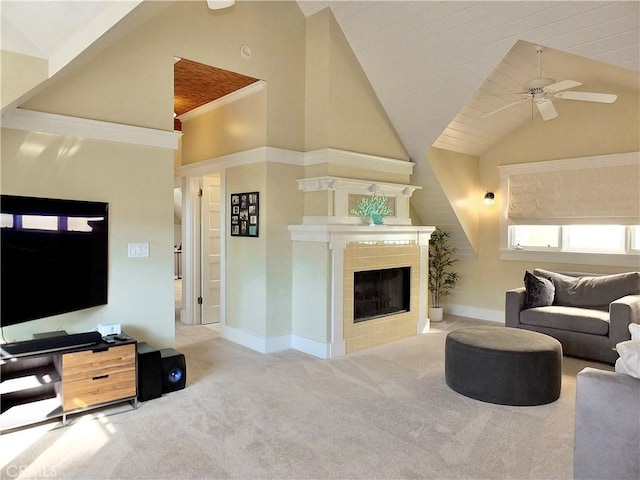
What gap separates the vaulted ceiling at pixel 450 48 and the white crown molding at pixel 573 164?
0.50 meters

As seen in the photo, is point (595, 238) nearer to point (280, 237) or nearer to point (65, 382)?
point (280, 237)

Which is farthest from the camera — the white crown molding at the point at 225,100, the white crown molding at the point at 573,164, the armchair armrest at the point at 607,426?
the white crown molding at the point at 573,164

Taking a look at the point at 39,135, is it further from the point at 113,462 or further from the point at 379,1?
the point at 379,1

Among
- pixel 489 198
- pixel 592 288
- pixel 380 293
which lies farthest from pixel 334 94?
pixel 592 288

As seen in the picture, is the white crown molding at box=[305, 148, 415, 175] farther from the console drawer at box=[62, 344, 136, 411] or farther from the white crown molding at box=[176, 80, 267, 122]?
the console drawer at box=[62, 344, 136, 411]

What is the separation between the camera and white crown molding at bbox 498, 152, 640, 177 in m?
5.11

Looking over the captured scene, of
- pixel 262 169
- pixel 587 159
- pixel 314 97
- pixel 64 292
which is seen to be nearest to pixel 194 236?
pixel 262 169

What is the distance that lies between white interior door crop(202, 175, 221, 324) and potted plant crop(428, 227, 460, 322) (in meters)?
3.07

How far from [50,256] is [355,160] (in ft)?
10.3

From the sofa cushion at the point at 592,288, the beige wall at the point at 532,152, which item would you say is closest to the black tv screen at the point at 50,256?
the sofa cushion at the point at 592,288

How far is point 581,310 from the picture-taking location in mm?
4699

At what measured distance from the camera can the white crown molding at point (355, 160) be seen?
4770mm

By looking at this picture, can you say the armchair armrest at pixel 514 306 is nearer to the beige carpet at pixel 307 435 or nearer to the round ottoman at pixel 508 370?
the beige carpet at pixel 307 435

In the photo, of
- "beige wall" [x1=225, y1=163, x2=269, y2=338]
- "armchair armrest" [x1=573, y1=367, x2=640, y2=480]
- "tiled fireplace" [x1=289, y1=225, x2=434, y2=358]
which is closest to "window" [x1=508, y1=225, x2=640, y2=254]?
"tiled fireplace" [x1=289, y1=225, x2=434, y2=358]
